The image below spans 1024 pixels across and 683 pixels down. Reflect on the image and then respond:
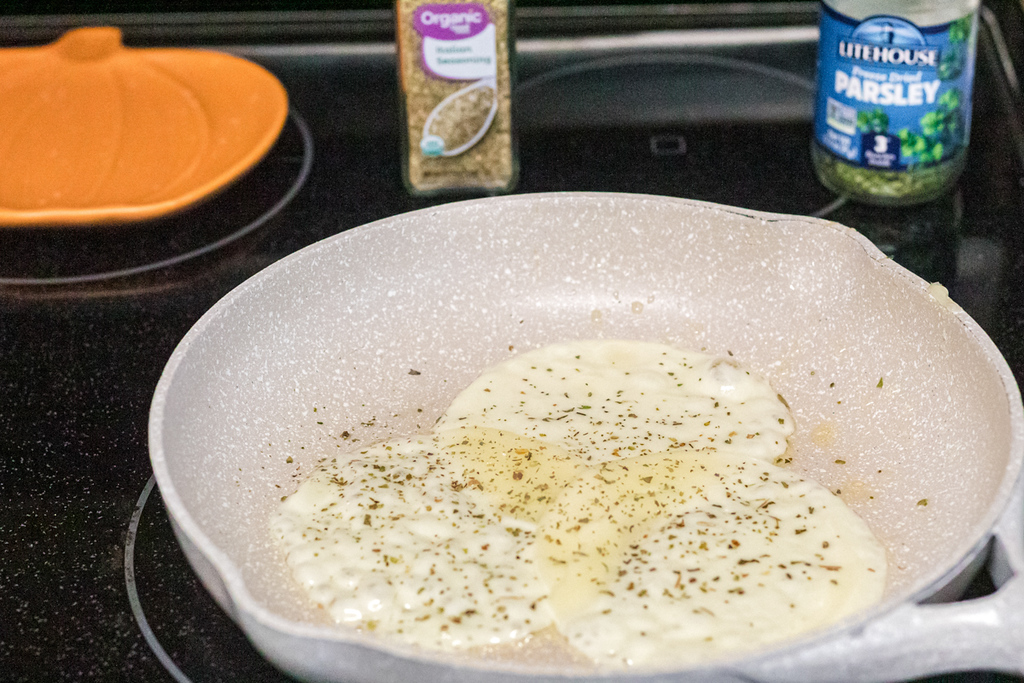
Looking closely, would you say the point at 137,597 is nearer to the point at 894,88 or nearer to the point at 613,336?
the point at 613,336

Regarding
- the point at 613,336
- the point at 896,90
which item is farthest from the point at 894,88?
the point at 613,336

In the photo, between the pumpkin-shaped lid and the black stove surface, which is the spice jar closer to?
the black stove surface

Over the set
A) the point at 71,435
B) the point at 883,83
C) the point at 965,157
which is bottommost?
the point at 71,435

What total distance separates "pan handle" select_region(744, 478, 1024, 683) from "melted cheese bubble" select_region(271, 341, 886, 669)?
0.04m

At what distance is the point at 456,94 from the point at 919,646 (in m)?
0.70

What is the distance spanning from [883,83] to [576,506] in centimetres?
53

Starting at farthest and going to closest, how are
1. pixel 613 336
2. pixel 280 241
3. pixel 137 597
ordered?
pixel 280 241
pixel 613 336
pixel 137 597

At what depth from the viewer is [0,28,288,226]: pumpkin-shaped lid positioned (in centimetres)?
115

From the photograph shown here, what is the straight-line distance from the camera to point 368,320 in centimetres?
102

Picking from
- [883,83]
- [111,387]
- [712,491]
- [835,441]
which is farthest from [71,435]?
[883,83]

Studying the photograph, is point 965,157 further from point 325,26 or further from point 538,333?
point 325,26

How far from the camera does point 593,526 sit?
2.60 ft

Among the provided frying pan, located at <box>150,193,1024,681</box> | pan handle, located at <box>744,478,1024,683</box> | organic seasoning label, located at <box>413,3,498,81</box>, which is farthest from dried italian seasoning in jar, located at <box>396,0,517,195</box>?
pan handle, located at <box>744,478,1024,683</box>

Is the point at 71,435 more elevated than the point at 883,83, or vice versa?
the point at 883,83
